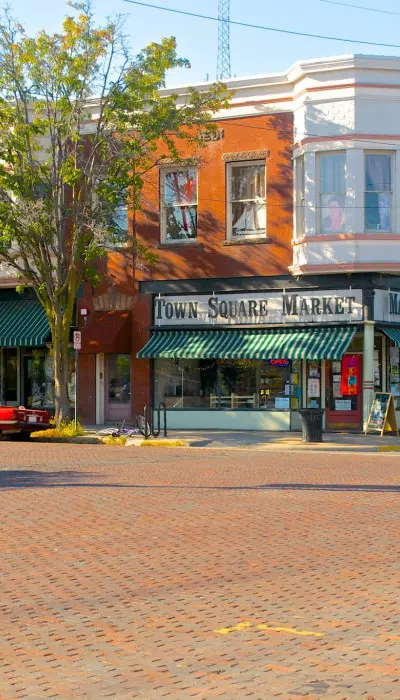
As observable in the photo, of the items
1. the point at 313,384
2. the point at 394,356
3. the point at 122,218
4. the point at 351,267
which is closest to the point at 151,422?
the point at 313,384

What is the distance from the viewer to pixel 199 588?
28.8 feet

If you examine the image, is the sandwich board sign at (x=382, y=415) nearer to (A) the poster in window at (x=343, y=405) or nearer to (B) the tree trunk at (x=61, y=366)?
(A) the poster in window at (x=343, y=405)

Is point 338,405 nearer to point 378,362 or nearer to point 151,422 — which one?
point 378,362

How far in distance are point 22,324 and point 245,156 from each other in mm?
8672

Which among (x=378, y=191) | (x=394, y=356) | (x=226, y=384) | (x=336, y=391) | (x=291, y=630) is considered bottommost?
(x=291, y=630)

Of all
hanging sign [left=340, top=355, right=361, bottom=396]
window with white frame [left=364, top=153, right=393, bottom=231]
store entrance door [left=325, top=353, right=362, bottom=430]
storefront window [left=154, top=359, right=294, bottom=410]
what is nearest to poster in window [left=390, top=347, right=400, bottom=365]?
hanging sign [left=340, top=355, right=361, bottom=396]

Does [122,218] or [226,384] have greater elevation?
[122,218]

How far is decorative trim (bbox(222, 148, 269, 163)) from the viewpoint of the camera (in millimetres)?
28328

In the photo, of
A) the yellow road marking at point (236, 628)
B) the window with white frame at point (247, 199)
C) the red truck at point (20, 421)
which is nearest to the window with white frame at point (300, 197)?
the window with white frame at point (247, 199)

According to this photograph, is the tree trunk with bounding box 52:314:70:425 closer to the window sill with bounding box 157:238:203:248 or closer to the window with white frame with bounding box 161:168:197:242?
the window sill with bounding box 157:238:203:248

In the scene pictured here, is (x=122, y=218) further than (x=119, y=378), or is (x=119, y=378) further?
(x=119, y=378)

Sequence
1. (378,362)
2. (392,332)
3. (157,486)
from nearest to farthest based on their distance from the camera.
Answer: (157,486) → (392,332) → (378,362)

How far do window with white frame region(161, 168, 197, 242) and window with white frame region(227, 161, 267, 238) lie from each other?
3.80ft

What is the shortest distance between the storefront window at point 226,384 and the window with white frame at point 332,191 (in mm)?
4070
